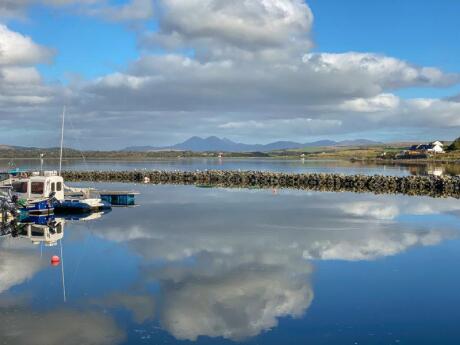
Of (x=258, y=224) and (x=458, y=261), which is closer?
(x=458, y=261)

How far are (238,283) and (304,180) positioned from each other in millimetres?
46224

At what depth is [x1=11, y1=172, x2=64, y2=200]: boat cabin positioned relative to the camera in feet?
116

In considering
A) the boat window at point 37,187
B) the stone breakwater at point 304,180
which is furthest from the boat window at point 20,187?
the stone breakwater at point 304,180

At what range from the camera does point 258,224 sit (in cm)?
2966

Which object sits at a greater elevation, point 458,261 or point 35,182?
point 35,182

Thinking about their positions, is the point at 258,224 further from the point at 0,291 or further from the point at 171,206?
the point at 0,291

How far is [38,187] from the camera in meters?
35.6

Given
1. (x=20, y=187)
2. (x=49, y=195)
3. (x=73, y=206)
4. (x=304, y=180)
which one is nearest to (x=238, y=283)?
(x=73, y=206)

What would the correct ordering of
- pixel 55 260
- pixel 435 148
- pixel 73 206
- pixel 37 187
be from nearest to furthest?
pixel 55 260 → pixel 73 206 → pixel 37 187 → pixel 435 148

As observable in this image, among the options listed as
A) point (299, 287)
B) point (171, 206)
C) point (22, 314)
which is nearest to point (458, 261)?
point (299, 287)

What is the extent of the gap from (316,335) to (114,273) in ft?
28.8

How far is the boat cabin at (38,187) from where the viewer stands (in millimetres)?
35344

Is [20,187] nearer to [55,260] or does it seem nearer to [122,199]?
[122,199]

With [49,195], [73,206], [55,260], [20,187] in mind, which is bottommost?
[55,260]
